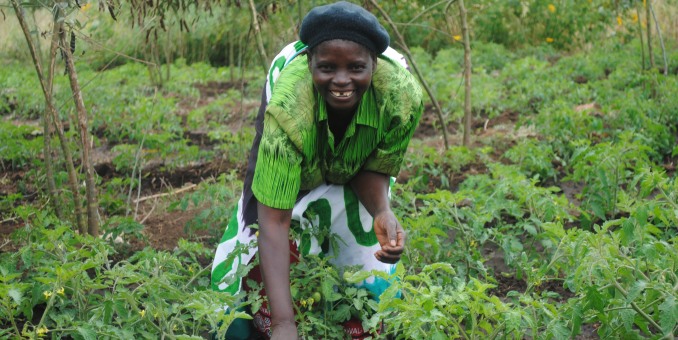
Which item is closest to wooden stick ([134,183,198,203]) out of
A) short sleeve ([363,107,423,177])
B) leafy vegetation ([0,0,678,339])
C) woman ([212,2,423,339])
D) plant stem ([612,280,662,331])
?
leafy vegetation ([0,0,678,339])

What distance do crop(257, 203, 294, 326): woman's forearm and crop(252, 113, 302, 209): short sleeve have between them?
0.04 metres

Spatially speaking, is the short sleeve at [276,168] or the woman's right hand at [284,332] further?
the short sleeve at [276,168]

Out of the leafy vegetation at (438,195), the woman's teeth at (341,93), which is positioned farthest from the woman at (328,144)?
the leafy vegetation at (438,195)

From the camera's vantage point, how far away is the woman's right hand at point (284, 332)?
9.02 feet

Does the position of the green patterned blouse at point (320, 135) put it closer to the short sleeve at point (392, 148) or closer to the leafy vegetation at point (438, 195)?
the short sleeve at point (392, 148)

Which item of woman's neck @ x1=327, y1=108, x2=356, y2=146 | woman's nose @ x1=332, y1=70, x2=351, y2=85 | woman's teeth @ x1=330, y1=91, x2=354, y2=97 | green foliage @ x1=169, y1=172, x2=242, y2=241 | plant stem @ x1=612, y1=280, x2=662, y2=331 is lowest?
green foliage @ x1=169, y1=172, x2=242, y2=241

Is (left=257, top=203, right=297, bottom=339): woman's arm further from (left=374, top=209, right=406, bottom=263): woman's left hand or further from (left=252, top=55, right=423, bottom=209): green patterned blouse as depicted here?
(left=374, top=209, right=406, bottom=263): woman's left hand

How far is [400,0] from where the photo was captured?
9.55m

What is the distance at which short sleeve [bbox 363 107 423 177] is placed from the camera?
3094mm

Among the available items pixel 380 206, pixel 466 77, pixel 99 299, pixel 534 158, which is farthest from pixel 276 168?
pixel 466 77

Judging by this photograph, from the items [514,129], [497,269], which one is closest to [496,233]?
[497,269]

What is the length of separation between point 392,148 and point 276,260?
0.58 meters

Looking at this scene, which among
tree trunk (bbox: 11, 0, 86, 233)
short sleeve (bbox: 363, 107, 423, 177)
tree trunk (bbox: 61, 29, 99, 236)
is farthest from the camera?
tree trunk (bbox: 61, 29, 99, 236)

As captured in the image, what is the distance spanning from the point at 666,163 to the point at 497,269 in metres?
1.86
